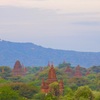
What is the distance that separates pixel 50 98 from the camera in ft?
192

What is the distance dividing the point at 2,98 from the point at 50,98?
5240 millimetres

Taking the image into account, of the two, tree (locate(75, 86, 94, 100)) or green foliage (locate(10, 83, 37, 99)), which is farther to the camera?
green foliage (locate(10, 83, 37, 99))

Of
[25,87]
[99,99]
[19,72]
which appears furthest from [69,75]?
[99,99]

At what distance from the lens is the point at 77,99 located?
58.2m

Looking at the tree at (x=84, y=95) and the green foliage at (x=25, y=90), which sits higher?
the green foliage at (x=25, y=90)

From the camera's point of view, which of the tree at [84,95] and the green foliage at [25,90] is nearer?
the tree at [84,95]

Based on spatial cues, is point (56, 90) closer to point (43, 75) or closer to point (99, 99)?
point (99, 99)

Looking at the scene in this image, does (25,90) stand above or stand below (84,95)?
above

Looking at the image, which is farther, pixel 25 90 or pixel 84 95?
pixel 25 90

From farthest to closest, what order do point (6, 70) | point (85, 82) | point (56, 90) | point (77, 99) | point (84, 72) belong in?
point (84, 72)
point (6, 70)
point (85, 82)
point (56, 90)
point (77, 99)

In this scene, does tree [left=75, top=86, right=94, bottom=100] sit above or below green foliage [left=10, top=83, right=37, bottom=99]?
below

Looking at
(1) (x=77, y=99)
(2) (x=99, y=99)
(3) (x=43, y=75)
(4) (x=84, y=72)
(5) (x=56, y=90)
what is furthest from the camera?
(4) (x=84, y=72)

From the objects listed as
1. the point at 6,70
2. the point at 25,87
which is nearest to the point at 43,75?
the point at 6,70

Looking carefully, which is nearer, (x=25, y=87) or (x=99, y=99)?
(x=99, y=99)
